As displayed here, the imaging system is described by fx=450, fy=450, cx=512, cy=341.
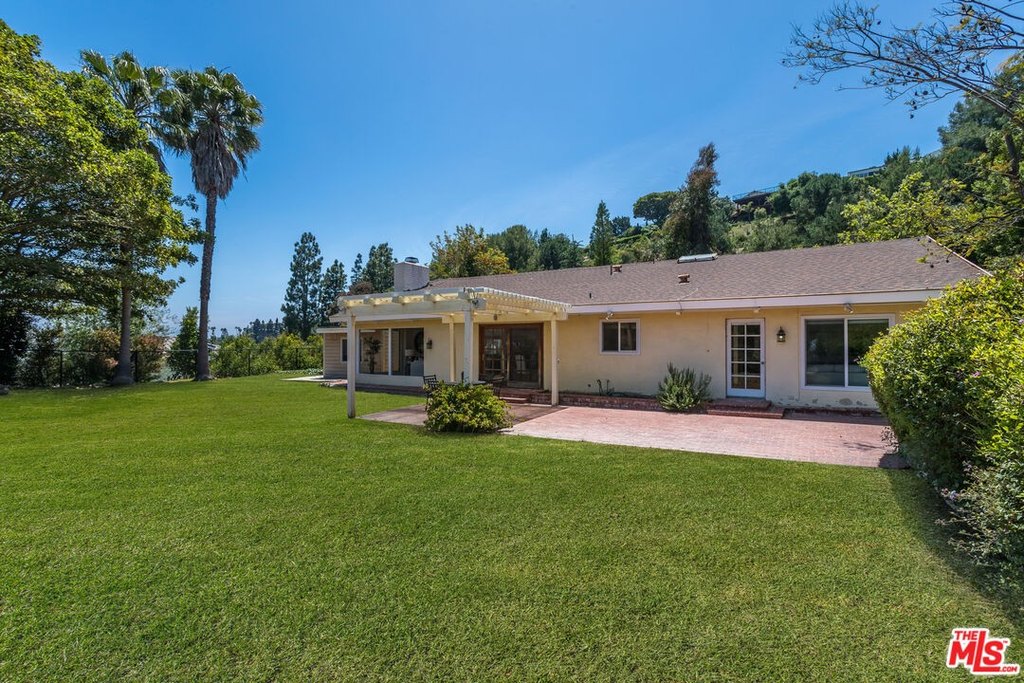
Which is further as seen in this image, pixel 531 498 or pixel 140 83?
pixel 140 83

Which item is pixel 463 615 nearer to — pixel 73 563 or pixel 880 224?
pixel 73 563

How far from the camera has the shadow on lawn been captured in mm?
2734


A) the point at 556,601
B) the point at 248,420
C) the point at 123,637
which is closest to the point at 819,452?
the point at 556,601

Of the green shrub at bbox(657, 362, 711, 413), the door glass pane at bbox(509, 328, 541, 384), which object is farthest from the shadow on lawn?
the door glass pane at bbox(509, 328, 541, 384)

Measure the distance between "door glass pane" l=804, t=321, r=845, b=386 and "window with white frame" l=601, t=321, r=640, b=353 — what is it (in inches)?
159

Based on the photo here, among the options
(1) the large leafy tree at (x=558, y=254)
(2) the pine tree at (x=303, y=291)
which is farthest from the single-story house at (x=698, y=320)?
(2) the pine tree at (x=303, y=291)

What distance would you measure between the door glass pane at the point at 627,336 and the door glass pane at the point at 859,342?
4897 mm

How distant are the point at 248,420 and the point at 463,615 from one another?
8.53 meters

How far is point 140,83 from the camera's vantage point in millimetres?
18125

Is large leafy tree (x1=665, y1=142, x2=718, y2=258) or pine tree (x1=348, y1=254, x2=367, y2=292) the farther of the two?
pine tree (x1=348, y1=254, x2=367, y2=292)

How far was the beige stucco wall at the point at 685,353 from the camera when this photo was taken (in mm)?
10562

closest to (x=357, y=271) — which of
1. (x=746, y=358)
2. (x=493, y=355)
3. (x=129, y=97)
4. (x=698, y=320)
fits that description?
(x=129, y=97)

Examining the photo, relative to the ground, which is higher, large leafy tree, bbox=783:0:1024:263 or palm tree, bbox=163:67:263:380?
palm tree, bbox=163:67:263:380

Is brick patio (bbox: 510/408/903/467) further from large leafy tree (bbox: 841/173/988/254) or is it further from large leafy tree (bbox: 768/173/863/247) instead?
large leafy tree (bbox: 768/173/863/247)
